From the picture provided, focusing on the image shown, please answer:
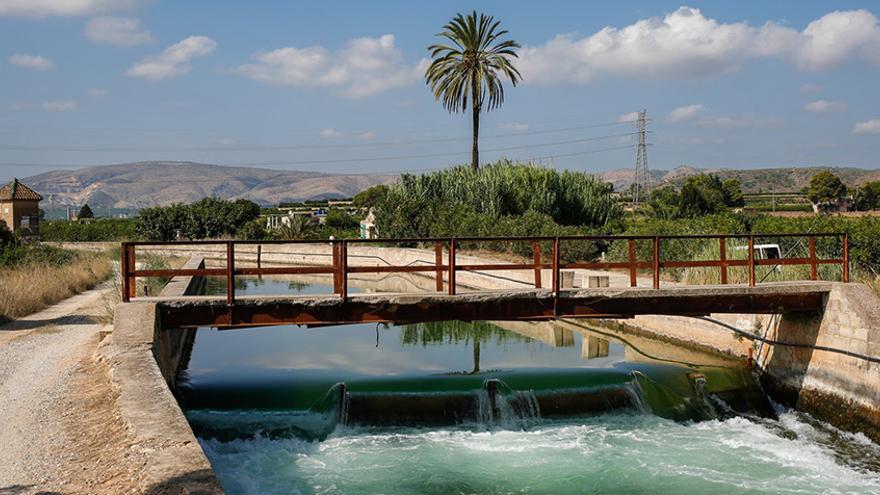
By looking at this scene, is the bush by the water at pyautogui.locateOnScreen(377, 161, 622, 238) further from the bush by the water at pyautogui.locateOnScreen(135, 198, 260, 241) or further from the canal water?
the canal water

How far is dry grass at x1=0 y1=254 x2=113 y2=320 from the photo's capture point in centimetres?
1659

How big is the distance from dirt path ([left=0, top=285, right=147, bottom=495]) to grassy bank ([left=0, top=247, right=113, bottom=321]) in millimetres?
2276

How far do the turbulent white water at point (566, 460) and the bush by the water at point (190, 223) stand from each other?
3757 centimetres

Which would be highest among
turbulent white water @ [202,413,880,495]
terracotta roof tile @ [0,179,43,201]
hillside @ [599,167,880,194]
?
hillside @ [599,167,880,194]

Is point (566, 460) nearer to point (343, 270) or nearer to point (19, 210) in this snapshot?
point (343, 270)

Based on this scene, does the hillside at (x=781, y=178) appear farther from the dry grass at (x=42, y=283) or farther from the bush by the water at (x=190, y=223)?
the dry grass at (x=42, y=283)

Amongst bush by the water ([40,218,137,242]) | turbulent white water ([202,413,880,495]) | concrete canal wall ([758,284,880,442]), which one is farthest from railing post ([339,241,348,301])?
bush by the water ([40,218,137,242])

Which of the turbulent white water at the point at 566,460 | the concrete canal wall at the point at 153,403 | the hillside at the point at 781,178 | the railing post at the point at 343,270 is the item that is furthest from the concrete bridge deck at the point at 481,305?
the hillside at the point at 781,178

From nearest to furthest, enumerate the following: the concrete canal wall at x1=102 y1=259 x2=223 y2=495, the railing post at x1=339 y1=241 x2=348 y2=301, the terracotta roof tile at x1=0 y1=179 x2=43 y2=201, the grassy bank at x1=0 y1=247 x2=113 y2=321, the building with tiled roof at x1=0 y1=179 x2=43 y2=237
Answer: the concrete canal wall at x1=102 y1=259 x2=223 y2=495, the railing post at x1=339 y1=241 x2=348 y2=301, the grassy bank at x1=0 y1=247 x2=113 y2=321, the building with tiled roof at x1=0 y1=179 x2=43 y2=237, the terracotta roof tile at x1=0 y1=179 x2=43 y2=201

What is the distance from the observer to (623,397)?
1421 cm

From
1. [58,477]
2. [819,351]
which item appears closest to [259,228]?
[819,351]

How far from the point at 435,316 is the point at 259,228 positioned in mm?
35043

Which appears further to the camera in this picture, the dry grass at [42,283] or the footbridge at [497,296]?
the dry grass at [42,283]

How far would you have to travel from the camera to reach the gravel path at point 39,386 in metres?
7.54
